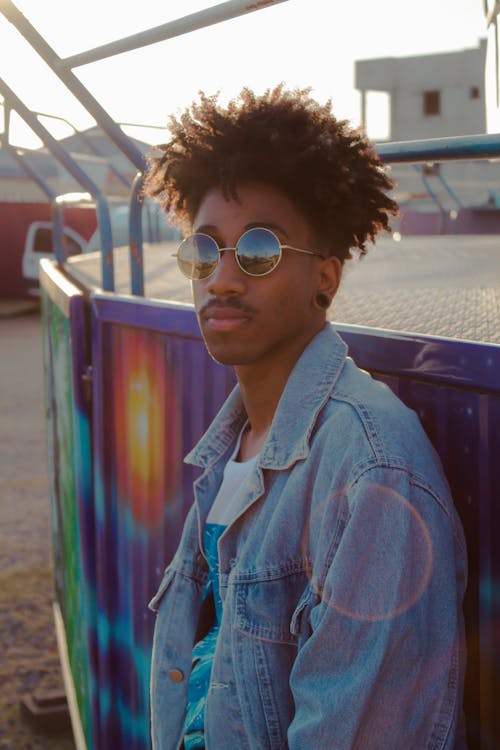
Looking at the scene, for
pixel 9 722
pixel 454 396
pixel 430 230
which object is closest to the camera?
pixel 454 396

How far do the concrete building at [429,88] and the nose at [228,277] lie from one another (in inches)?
1447

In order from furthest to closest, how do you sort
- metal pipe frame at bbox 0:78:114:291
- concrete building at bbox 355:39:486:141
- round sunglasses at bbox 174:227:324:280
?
1. concrete building at bbox 355:39:486:141
2. metal pipe frame at bbox 0:78:114:291
3. round sunglasses at bbox 174:227:324:280

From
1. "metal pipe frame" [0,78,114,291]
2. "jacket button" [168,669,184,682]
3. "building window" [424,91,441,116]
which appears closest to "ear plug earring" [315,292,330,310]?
"jacket button" [168,669,184,682]

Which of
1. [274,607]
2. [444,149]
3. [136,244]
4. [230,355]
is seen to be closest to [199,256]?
[230,355]

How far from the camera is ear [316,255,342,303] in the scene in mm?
1685

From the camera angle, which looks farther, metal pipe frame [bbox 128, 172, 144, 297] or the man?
metal pipe frame [bbox 128, 172, 144, 297]

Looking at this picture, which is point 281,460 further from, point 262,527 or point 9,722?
point 9,722

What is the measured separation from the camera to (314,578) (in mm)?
1361

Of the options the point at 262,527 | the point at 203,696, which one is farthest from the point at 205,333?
the point at 203,696

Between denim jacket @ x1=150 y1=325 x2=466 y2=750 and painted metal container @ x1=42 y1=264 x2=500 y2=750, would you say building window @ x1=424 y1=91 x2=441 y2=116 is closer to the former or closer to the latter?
painted metal container @ x1=42 y1=264 x2=500 y2=750

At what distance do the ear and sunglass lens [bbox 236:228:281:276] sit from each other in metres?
0.11

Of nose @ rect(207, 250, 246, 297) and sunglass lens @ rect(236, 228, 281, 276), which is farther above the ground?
sunglass lens @ rect(236, 228, 281, 276)

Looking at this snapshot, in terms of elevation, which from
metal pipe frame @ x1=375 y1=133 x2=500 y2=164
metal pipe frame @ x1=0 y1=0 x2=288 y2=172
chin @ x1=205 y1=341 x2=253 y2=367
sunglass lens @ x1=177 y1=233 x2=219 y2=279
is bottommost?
chin @ x1=205 y1=341 x2=253 y2=367

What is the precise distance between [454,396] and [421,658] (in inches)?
15.5
